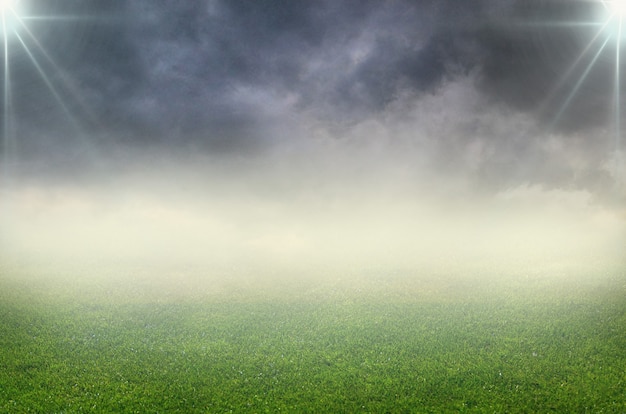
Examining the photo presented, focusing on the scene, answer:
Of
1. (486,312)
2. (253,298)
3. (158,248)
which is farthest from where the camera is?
(158,248)

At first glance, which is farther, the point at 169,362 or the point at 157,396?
the point at 169,362

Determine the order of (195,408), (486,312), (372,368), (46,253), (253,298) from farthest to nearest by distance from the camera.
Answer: (46,253) → (253,298) → (486,312) → (372,368) → (195,408)

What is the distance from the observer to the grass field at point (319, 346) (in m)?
19.4

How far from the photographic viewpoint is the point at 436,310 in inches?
1300

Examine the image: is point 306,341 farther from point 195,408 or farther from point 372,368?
point 195,408

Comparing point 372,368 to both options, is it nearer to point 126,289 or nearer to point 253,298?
point 253,298

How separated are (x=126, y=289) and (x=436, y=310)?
2952cm

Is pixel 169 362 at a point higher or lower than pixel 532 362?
higher

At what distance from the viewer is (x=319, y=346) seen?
26000 millimetres

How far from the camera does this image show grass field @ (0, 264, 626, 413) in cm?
1939

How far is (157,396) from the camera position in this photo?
63.9 feet

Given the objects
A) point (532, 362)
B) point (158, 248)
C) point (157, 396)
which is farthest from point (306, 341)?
point (158, 248)

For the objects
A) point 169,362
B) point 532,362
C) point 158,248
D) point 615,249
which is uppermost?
point 158,248

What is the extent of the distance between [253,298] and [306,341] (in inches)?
462
